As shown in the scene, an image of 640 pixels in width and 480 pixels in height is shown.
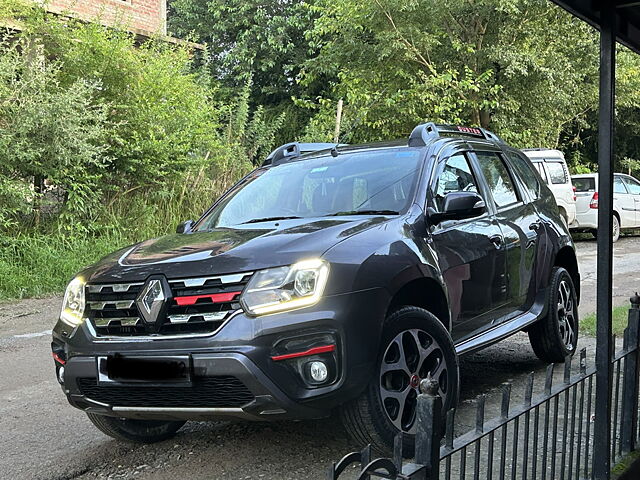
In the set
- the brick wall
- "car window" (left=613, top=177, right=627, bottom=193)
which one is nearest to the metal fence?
the brick wall

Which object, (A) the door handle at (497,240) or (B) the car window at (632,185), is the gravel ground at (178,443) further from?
(B) the car window at (632,185)

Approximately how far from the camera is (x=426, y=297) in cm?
426

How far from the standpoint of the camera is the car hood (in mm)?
3555

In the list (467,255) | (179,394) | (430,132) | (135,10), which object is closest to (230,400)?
(179,394)

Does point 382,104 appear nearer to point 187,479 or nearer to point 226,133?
point 226,133

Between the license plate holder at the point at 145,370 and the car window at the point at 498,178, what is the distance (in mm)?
2825

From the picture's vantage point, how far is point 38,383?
229 inches

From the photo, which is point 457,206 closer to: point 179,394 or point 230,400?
point 230,400

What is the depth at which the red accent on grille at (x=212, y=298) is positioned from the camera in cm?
347

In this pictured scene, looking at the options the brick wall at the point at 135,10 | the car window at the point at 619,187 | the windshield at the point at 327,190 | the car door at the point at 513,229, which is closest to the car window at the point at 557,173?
the car window at the point at 619,187

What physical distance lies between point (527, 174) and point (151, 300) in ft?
12.1

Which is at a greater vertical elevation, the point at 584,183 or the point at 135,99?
the point at 135,99

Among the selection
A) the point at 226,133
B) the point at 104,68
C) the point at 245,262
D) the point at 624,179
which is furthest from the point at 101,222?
the point at 624,179

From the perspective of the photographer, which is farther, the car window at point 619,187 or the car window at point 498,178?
the car window at point 619,187
